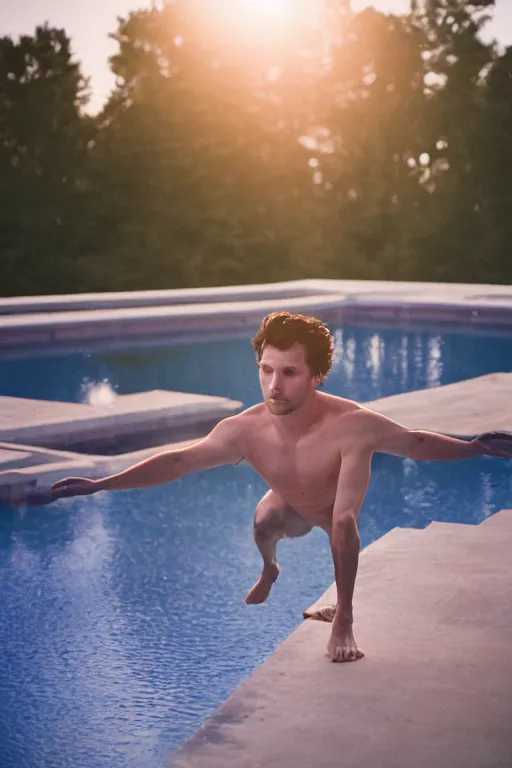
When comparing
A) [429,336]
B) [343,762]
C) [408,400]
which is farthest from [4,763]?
[429,336]

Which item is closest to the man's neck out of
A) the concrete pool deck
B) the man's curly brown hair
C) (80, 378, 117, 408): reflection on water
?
the man's curly brown hair

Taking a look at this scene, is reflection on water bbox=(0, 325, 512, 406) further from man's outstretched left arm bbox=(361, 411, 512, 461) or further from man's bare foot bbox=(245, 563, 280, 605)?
man's outstretched left arm bbox=(361, 411, 512, 461)

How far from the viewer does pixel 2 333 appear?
10273 millimetres

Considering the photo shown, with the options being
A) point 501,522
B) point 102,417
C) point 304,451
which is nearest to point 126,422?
point 102,417

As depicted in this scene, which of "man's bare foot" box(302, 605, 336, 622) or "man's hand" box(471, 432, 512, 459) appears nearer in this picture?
"man's hand" box(471, 432, 512, 459)

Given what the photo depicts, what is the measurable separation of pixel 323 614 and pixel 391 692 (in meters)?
0.60

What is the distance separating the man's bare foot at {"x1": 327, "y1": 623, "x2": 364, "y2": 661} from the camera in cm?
278

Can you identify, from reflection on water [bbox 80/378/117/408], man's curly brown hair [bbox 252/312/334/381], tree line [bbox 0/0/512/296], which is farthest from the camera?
tree line [bbox 0/0/512/296]

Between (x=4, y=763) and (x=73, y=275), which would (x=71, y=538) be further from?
(x=73, y=275)

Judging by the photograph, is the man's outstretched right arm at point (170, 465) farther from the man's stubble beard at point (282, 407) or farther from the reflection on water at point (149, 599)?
the reflection on water at point (149, 599)

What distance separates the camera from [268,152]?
894 inches

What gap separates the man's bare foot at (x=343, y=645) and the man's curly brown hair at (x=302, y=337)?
2.14 feet

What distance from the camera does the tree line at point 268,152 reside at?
20453mm

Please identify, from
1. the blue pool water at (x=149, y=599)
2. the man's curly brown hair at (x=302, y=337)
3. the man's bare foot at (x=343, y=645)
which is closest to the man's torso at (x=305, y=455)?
the man's curly brown hair at (x=302, y=337)
